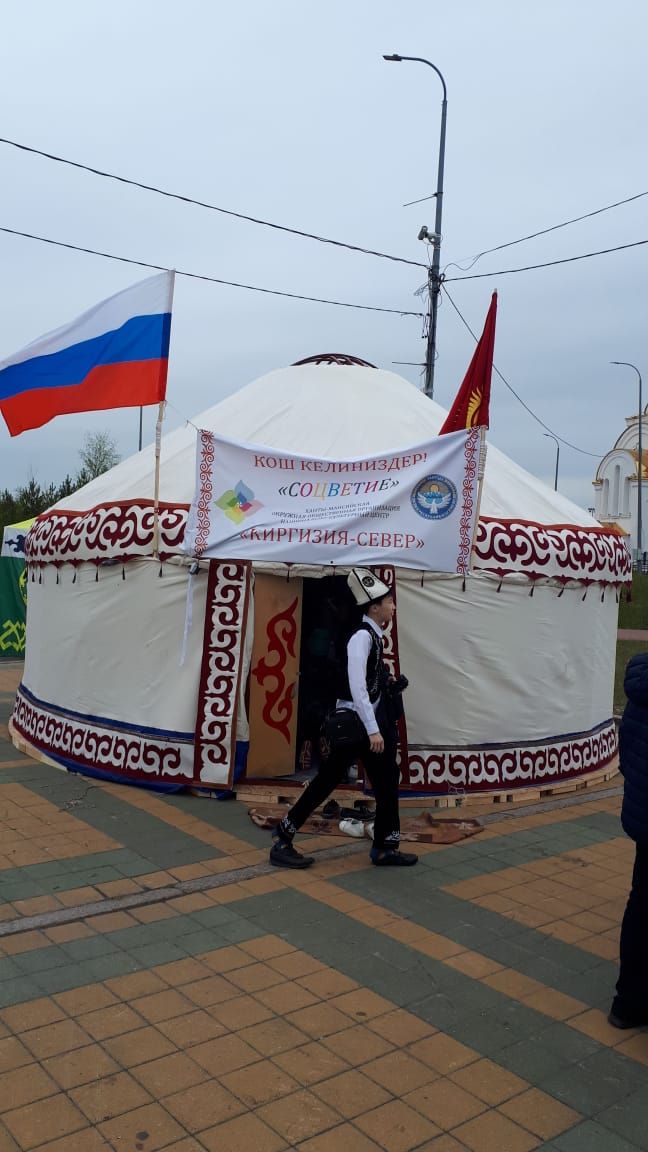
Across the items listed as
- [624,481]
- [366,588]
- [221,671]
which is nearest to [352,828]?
[221,671]

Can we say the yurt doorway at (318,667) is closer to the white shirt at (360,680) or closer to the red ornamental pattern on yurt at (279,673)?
the red ornamental pattern on yurt at (279,673)

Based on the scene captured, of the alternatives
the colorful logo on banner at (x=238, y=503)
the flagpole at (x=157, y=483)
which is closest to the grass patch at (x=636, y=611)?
the flagpole at (x=157, y=483)

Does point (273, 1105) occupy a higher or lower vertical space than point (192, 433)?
lower

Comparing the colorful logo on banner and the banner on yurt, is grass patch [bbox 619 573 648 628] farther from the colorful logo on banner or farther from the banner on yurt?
the colorful logo on banner

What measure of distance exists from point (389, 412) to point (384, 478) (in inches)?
71.8

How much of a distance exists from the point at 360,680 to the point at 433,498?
135cm

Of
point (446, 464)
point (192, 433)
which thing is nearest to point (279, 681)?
point (446, 464)

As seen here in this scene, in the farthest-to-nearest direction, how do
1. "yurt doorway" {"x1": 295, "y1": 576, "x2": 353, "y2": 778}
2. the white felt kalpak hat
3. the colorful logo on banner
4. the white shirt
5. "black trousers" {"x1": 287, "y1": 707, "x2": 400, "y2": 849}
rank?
"yurt doorway" {"x1": 295, "y1": 576, "x2": 353, "y2": 778} → the colorful logo on banner → the white felt kalpak hat → "black trousers" {"x1": 287, "y1": 707, "x2": 400, "y2": 849} → the white shirt

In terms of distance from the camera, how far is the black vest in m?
4.78

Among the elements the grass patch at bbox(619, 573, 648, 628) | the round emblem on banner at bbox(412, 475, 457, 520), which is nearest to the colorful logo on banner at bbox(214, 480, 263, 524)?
the round emblem on banner at bbox(412, 475, 457, 520)

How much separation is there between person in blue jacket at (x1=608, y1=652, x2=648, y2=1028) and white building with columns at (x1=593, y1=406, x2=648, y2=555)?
4059cm

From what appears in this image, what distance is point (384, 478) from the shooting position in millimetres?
5520

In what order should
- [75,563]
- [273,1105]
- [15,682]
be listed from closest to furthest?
[273,1105] < [75,563] < [15,682]

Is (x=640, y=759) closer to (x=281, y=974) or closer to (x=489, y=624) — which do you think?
(x=281, y=974)
